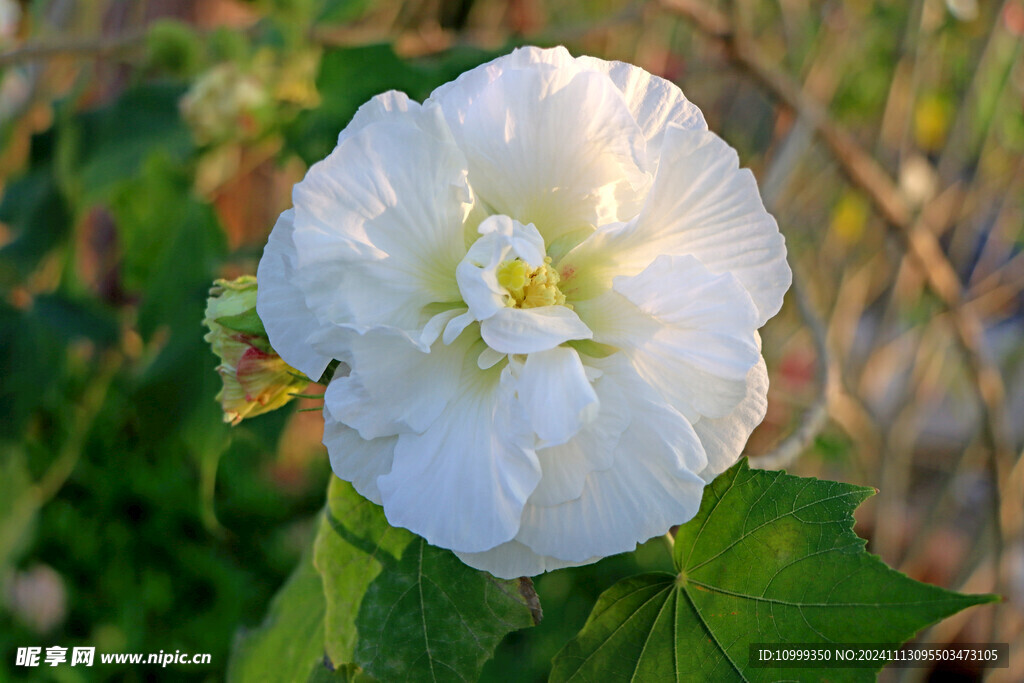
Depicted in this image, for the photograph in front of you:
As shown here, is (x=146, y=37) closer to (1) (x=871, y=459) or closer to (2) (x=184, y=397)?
(2) (x=184, y=397)

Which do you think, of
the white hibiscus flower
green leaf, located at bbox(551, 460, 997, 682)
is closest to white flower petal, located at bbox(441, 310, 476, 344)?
the white hibiscus flower

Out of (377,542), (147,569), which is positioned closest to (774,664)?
(377,542)

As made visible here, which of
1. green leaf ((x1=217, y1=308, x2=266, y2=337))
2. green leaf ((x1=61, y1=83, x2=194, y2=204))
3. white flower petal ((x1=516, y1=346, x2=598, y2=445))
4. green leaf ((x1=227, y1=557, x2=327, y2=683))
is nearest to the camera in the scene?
white flower petal ((x1=516, y1=346, x2=598, y2=445))

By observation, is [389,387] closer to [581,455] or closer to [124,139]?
[581,455]

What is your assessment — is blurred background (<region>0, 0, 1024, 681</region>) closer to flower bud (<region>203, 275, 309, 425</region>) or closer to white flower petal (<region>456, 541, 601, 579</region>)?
flower bud (<region>203, 275, 309, 425</region>)

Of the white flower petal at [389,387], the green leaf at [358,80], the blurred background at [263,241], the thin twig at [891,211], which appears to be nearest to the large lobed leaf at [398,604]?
the white flower petal at [389,387]
